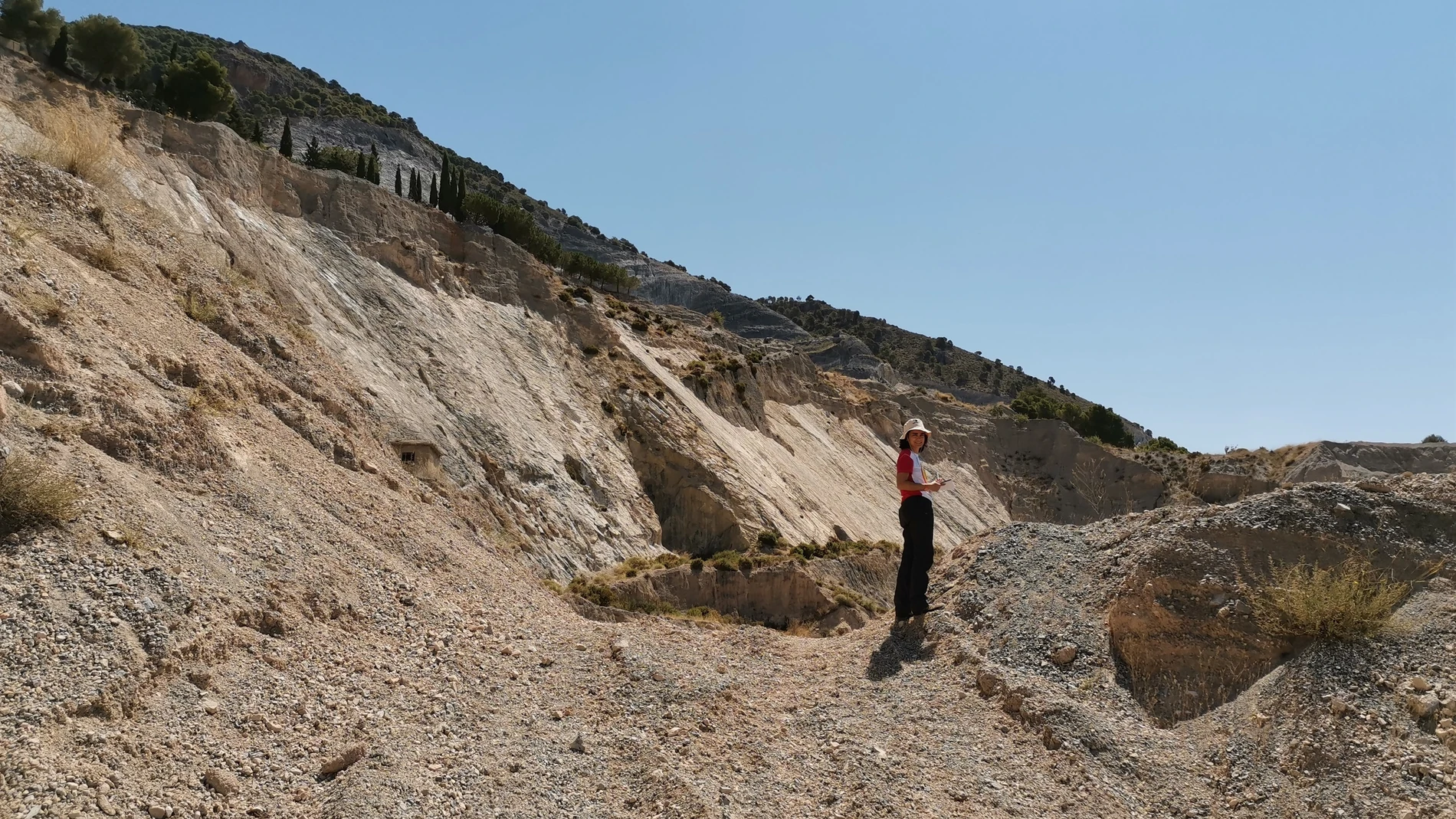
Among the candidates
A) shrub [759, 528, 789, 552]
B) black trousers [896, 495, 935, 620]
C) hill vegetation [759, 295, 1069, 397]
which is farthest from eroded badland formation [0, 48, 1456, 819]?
hill vegetation [759, 295, 1069, 397]

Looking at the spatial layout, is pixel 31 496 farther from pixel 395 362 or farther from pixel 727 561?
pixel 727 561

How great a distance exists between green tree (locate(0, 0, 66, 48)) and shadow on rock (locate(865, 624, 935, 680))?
41658mm

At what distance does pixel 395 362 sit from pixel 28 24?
2828 cm

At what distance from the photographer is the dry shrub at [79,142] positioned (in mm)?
14477

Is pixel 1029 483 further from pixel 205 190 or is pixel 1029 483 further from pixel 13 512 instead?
pixel 13 512

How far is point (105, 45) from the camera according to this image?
36.1 meters

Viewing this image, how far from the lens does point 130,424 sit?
8.66 meters

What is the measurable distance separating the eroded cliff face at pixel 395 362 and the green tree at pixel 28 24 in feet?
68.5

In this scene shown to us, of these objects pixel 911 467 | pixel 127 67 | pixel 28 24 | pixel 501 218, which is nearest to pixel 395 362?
pixel 911 467

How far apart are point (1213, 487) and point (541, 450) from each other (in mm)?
39309

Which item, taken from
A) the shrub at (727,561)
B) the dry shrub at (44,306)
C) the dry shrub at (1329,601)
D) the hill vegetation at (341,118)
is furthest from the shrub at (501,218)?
the dry shrub at (1329,601)

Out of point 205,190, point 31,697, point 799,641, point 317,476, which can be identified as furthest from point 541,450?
point 31,697

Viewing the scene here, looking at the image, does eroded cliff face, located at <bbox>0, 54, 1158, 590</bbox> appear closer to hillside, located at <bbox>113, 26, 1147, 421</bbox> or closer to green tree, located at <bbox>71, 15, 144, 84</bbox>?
green tree, located at <bbox>71, 15, 144, 84</bbox>

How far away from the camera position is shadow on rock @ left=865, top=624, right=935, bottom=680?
857cm
